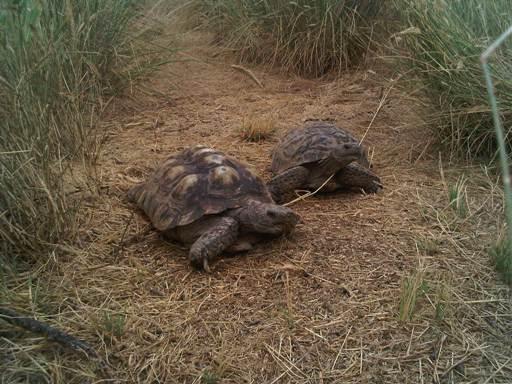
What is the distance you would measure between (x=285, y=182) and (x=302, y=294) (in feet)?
3.27

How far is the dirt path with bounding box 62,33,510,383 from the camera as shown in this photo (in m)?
2.04

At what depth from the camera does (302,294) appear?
2.38 metres

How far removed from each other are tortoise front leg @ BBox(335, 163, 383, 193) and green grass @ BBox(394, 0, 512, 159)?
70 centimetres

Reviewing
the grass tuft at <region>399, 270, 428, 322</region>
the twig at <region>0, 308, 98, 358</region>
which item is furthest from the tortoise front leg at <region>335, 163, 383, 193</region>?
the twig at <region>0, 308, 98, 358</region>

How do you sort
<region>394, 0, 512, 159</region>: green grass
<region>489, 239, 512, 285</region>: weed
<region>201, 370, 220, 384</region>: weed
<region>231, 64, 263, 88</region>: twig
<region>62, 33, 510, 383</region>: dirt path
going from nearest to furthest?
<region>201, 370, 220, 384</region>: weed → <region>62, 33, 510, 383</region>: dirt path → <region>489, 239, 512, 285</region>: weed → <region>394, 0, 512, 159</region>: green grass → <region>231, 64, 263, 88</region>: twig

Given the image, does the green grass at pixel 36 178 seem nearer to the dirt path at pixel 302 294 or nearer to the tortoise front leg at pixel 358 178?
the dirt path at pixel 302 294

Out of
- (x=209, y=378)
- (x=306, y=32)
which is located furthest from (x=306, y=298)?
(x=306, y=32)

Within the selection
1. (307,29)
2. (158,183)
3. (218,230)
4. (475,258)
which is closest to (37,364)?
(218,230)

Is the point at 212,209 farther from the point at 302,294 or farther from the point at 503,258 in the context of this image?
the point at 503,258

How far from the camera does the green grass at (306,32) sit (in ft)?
17.1

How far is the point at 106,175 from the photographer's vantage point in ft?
11.3

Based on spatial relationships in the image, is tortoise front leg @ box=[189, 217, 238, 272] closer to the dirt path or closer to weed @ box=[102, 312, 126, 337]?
the dirt path

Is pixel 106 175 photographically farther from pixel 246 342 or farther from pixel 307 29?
pixel 307 29

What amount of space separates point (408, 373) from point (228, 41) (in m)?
4.75
